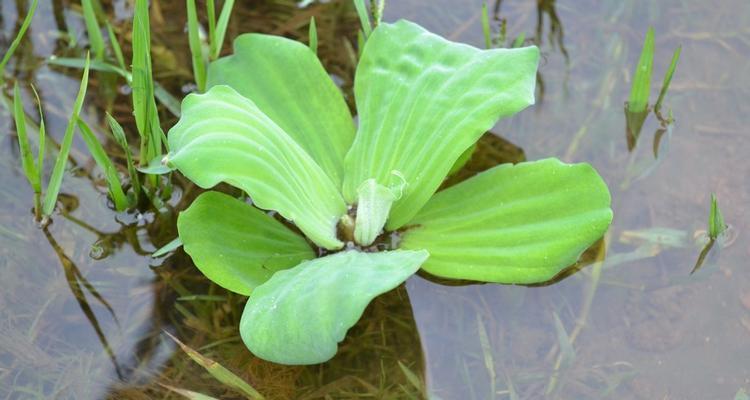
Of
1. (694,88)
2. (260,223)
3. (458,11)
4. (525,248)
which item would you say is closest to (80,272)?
(260,223)

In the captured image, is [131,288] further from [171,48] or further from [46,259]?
[171,48]

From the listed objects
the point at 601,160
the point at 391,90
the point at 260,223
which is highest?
the point at 391,90

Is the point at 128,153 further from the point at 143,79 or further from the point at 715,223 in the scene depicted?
the point at 715,223

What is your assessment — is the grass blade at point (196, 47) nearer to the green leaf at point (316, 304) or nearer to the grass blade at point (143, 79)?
the grass blade at point (143, 79)

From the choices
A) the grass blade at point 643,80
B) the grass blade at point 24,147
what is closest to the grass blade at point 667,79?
the grass blade at point 643,80

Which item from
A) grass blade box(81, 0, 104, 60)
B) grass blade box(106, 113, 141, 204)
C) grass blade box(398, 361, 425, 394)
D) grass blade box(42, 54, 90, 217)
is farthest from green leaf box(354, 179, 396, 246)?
grass blade box(81, 0, 104, 60)

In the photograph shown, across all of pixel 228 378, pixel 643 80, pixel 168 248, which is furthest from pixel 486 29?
pixel 228 378

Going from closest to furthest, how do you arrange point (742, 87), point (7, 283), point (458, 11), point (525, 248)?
point (525, 248), point (7, 283), point (742, 87), point (458, 11)
